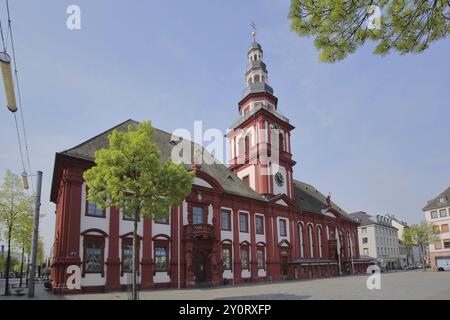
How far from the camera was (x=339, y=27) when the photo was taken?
255 inches

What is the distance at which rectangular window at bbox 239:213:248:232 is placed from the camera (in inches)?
1387

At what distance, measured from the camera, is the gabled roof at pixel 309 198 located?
46250 millimetres

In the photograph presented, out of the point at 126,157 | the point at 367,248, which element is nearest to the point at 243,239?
the point at 126,157

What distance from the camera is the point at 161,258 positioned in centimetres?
2723

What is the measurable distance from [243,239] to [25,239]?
61.6 feet

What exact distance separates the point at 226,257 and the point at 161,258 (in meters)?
7.53

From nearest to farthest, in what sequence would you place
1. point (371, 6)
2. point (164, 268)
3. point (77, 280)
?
1. point (371, 6)
2. point (77, 280)
3. point (164, 268)

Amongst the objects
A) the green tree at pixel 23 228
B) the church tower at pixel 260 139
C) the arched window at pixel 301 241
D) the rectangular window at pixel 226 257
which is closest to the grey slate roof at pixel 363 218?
the arched window at pixel 301 241

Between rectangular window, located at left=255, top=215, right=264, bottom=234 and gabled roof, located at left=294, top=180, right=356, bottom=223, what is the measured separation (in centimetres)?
818

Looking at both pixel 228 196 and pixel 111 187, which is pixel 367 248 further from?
pixel 111 187

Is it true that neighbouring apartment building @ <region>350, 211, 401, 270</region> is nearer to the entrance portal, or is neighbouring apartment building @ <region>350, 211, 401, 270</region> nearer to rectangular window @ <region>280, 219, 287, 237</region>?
rectangular window @ <region>280, 219, 287, 237</region>

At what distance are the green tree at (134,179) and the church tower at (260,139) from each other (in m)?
22.7

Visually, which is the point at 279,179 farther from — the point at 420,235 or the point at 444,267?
the point at 444,267

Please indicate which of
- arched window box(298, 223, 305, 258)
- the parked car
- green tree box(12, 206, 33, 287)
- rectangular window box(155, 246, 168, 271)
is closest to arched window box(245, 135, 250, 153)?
arched window box(298, 223, 305, 258)
